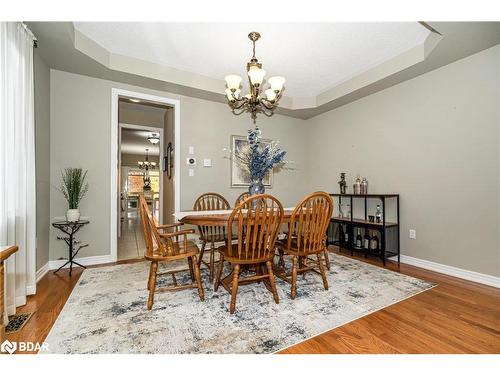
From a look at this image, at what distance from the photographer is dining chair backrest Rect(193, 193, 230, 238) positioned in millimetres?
2631

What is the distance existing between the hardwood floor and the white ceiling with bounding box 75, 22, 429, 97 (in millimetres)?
2519

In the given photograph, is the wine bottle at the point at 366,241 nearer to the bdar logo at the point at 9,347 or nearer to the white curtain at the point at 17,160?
the bdar logo at the point at 9,347

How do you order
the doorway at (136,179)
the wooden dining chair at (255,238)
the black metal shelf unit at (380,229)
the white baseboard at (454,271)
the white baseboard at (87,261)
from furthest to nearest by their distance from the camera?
the doorway at (136,179) < the black metal shelf unit at (380,229) < the white baseboard at (87,261) < the white baseboard at (454,271) < the wooden dining chair at (255,238)

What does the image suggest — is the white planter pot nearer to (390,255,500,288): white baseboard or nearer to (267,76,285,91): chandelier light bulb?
(267,76,285,91): chandelier light bulb

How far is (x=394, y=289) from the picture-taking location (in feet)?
7.06

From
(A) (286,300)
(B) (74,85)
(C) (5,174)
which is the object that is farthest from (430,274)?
(B) (74,85)

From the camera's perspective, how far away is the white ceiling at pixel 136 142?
→ 6433mm

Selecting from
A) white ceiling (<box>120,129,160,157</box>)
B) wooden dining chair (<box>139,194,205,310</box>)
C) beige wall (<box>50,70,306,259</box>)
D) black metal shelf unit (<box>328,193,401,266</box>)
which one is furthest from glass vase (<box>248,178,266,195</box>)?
white ceiling (<box>120,129,160,157</box>)

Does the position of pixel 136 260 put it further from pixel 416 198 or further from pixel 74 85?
pixel 416 198

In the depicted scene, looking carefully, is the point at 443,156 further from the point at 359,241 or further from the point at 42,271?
the point at 42,271

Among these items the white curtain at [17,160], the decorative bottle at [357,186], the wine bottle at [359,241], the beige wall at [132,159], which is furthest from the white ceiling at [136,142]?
the wine bottle at [359,241]

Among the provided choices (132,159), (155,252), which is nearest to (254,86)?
(155,252)

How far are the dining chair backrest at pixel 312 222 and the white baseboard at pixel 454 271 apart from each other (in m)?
1.67

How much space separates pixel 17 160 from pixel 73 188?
0.96 m
